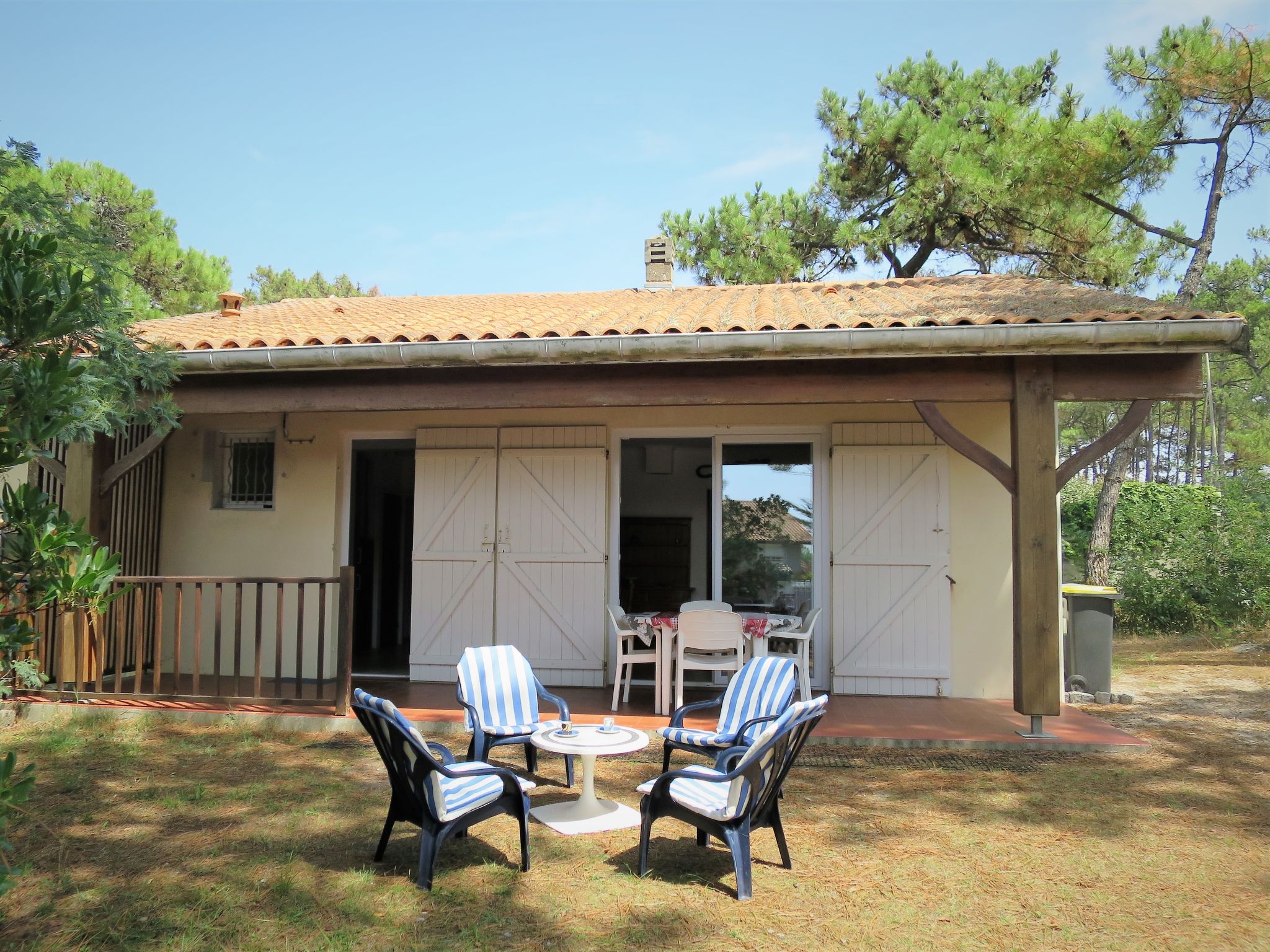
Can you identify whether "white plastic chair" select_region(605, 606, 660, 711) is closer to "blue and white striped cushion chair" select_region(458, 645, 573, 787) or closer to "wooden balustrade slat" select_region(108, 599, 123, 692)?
"blue and white striped cushion chair" select_region(458, 645, 573, 787)

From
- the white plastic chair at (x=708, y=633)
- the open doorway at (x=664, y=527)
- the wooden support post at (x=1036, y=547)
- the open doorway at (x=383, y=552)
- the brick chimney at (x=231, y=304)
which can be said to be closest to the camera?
the wooden support post at (x=1036, y=547)

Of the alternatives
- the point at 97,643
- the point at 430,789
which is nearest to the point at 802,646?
the point at 430,789

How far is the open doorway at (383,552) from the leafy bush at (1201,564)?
1002 centimetres

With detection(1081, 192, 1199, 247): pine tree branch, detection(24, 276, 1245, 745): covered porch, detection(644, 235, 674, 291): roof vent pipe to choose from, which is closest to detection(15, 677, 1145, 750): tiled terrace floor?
detection(24, 276, 1245, 745): covered porch

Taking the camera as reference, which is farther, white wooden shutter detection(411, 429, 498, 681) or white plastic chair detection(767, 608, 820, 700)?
white wooden shutter detection(411, 429, 498, 681)

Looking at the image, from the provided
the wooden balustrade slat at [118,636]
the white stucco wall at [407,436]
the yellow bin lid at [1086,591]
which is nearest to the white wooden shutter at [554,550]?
the white stucco wall at [407,436]

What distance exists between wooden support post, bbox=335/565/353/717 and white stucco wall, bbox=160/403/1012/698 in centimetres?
180

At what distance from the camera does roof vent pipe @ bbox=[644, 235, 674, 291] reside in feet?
31.6

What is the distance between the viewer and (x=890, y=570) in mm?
7043

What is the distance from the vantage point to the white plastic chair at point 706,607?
5.97 m

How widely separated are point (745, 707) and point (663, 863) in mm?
980

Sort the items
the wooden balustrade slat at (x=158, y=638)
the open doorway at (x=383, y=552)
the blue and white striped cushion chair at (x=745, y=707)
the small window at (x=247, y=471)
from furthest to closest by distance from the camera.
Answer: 1. the open doorway at (x=383, y=552)
2. the small window at (x=247, y=471)
3. the wooden balustrade slat at (x=158, y=638)
4. the blue and white striped cushion chair at (x=745, y=707)

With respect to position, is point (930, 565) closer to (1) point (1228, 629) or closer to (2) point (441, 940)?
(2) point (441, 940)

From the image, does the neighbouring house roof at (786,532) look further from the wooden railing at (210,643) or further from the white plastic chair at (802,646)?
the wooden railing at (210,643)
